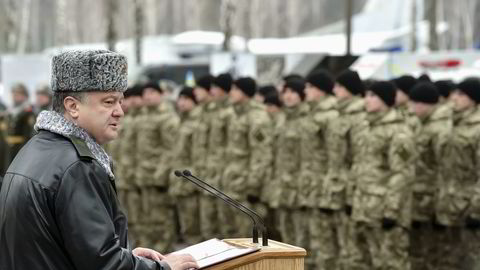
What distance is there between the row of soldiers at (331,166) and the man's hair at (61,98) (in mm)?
5700

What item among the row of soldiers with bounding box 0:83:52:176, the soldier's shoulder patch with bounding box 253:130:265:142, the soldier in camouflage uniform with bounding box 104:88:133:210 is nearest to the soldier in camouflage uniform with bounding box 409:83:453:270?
the soldier's shoulder patch with bounding box 253:130:265:142

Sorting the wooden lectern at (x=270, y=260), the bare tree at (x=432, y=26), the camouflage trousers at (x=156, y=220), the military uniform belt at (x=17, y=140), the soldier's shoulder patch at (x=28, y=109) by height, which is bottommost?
the camouflage trousers at (x=156, y=220)

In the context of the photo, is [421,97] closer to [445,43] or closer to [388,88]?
[388,88]

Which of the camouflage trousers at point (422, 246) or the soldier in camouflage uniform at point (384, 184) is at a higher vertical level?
the soldier in camouflage uniform at point (384, 184)

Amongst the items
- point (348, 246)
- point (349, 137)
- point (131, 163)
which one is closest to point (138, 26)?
point (131, 163)

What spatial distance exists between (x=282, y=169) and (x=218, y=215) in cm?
131

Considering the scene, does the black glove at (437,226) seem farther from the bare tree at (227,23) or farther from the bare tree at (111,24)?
the bare tree at (111,24)

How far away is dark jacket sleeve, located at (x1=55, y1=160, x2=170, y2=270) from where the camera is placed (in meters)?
3.73

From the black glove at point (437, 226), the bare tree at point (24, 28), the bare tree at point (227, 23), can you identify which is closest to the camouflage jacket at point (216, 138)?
the black glove at point (437, 226)

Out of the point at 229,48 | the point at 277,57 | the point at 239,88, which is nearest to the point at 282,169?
the point at 239,88

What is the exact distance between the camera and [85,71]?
395 cm

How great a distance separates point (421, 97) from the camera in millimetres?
10008

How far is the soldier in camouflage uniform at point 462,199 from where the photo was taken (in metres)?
9.60

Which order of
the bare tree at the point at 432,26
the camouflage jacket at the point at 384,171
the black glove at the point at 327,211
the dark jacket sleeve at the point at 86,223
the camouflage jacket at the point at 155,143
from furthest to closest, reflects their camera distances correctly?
the bare tree at the point at 432,26 < the camouflage jacket at the point at 155,143 < the black glove at the point at 327,211 < the camouflage jacket at the point at 384,171 < the dark jacket sleeve at the point at 86,223
